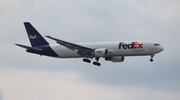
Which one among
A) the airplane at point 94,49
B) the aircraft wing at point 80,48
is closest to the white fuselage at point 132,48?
the airplane at point 94,49

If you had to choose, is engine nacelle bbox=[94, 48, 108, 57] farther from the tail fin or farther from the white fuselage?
the tail fin

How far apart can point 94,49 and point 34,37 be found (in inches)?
576

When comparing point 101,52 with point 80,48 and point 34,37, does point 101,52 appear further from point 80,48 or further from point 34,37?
point 34,37

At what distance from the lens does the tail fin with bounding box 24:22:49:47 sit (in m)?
125

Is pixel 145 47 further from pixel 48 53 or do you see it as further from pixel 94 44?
pixel 48 53

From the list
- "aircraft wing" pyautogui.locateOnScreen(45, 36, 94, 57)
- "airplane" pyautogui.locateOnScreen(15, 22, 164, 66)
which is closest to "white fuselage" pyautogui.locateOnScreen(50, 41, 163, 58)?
"airplane" pyautogui.locateOnScreen(15, 22, 164, 66)

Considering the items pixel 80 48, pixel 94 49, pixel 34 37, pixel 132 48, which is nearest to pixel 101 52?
pixel 94 49

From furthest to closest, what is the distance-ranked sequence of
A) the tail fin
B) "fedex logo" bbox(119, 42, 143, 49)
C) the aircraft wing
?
the tail fin
the aircraft wing
"fedex logo" bbox(119, 42, 143, 49)

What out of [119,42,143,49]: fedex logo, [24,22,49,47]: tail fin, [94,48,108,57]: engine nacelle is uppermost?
[24,22,49,47]: tail fin

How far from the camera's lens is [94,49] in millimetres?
117938

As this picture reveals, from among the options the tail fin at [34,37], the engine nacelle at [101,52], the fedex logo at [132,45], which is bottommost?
the engine nacelle at [101,52]

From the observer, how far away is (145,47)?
11544 centimetres

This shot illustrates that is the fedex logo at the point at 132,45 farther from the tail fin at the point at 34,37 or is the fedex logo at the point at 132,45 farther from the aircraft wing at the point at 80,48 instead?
the tail fin at the point at 34,37

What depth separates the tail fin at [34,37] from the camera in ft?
410
